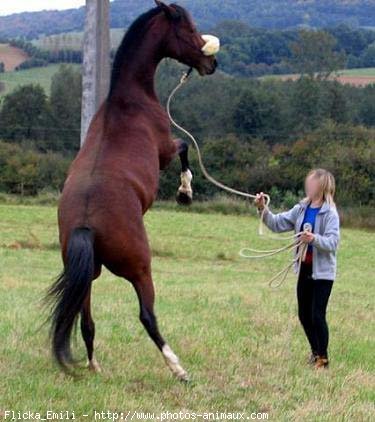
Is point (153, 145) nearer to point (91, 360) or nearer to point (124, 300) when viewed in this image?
point (91, 360)

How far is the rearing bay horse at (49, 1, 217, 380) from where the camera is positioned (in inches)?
231

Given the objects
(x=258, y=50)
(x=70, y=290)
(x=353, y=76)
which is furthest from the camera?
(x=258, y=50)

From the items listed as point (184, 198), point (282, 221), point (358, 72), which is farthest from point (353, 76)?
point (184, 198)

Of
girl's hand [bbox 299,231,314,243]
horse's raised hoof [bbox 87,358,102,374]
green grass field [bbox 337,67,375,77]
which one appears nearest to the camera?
horse's raised hoof [bbox 87,358,102,374]

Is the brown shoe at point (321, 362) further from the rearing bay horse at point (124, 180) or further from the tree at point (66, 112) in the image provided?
the tree at point (66, 112)

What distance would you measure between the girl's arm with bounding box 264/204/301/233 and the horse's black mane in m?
1.84

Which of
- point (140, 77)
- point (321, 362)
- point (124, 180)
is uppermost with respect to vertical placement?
point (140, 77)

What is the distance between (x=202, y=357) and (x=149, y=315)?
3.82 feet

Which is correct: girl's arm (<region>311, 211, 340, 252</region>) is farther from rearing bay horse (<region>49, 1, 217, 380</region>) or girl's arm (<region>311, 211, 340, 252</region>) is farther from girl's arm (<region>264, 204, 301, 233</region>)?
rearing bay horse (<region>49, 1, 217, 380</region>)

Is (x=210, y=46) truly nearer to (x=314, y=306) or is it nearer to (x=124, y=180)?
(x=124, y=180)

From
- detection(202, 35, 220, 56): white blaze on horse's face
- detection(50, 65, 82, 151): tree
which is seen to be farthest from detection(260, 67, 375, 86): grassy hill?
detection(202, 35, 220, 56): white blaze on horse's face

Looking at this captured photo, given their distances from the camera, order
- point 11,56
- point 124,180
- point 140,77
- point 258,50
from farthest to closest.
Result: point 258,50 < point 11,56 < point 140,77 < point 124,180

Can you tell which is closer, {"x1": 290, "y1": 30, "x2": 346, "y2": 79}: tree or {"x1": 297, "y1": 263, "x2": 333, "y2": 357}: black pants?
{"x1": 297, "y1": 263, "x2": 333, "y2": 357}: black pants

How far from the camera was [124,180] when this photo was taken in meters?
6.13
